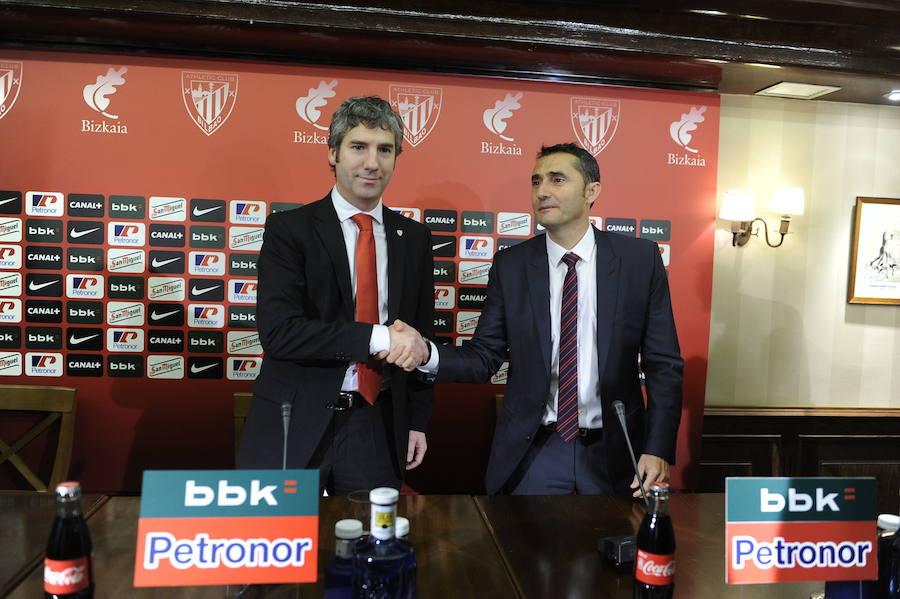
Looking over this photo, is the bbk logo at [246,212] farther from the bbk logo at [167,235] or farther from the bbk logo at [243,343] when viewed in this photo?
the bbk logo at [243,343]

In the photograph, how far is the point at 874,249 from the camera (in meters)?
4.02

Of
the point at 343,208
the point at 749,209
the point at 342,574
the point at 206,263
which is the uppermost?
the point at 749,209

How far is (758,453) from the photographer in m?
3.96

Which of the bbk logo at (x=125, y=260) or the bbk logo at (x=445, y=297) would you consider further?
the bbk logo at (x=445, y=297)

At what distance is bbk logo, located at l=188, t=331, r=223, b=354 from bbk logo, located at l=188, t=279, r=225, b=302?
0.55 feet

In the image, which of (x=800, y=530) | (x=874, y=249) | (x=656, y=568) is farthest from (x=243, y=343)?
(x=874, y=249)

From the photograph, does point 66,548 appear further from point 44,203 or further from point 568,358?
point 44,203

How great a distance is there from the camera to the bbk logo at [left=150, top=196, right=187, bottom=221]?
130 inches

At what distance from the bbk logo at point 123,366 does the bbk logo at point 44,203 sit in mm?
750

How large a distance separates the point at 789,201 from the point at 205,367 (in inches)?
128

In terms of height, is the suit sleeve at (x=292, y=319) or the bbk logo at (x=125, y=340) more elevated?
the suit sleeve at (x=292, y=319)

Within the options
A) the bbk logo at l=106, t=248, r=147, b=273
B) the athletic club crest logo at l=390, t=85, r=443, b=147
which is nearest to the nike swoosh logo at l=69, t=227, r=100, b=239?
the bbk logo at l=106, t=248, r=147, b=273

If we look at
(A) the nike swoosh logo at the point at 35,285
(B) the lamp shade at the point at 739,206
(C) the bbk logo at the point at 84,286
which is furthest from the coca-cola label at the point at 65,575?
(B) the lamp shade at the point at 739,206

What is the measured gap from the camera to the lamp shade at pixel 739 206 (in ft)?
12.2
